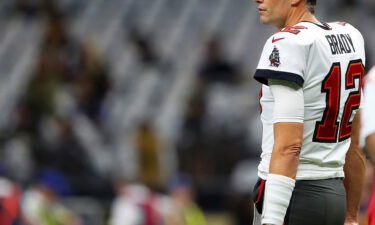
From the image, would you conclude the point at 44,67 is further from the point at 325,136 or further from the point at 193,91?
the point at 325,136

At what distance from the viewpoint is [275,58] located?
149 inches

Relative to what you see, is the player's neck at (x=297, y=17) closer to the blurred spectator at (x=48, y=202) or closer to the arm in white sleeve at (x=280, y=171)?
the arm in white sleeve at (x=280, y=171)

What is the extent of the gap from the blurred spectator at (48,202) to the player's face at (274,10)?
300 inches

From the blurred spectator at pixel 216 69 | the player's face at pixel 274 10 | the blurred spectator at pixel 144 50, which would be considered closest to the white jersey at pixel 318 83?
the player's face at pixel 274 10

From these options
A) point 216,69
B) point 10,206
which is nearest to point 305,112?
point 10,206

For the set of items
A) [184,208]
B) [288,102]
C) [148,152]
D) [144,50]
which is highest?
[144,50]

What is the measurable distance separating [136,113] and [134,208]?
7.08 feet

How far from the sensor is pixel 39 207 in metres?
11.5

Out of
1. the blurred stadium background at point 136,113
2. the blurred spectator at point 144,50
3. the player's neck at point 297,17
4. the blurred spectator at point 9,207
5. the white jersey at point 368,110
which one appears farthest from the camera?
the blurred spectator at point 144,50

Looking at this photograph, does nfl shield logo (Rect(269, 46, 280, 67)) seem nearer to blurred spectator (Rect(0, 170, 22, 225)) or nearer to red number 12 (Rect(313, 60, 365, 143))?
red number 12 (Rect(313, 60, 365, 143))

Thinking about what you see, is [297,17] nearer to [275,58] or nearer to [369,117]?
[275,58]

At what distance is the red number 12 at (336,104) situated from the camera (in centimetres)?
388

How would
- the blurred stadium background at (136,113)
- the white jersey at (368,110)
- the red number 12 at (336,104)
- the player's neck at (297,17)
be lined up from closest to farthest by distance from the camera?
the white jersey at (368,110)
the red number 12 at (336,104)
the player's neck at (297,17)
the blurred stadium background at (136,113)

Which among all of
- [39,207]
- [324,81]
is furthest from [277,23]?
[39,207]
